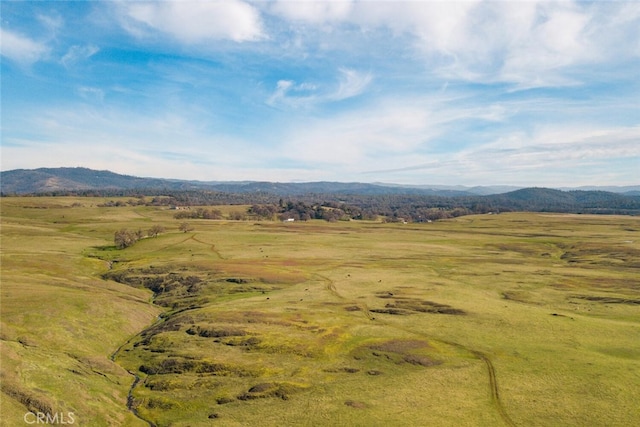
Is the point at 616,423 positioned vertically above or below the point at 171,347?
above

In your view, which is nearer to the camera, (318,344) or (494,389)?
(494,389)

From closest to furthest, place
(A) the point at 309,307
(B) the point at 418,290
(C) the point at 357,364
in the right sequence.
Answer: (C) the point at 357,364, (A) the point at 309,307, (B) the point at 418,290

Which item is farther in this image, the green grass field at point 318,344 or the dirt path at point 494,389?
the green grass field at point 318,344

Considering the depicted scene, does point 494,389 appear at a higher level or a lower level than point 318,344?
higher

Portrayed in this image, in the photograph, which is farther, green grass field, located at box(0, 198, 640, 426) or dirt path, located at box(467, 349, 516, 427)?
green grass field, located at box(0, 198, 640, 426)

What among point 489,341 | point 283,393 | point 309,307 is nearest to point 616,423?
point 489,341

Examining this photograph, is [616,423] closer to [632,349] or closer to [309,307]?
[632,349]

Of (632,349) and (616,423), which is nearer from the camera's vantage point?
(616,423)

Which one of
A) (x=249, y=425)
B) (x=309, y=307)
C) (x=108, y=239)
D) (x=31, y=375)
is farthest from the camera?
(x=108, y=239)
